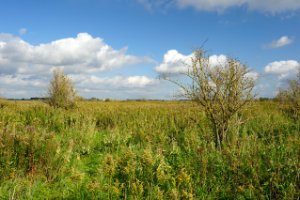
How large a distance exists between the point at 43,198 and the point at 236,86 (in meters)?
5.78

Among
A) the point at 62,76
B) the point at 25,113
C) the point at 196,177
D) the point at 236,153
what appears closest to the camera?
the point at 196,177

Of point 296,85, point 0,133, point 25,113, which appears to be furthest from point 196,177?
point 296,85

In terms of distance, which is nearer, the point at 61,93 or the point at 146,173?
the point at 146,173

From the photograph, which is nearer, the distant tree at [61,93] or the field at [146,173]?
the field at [146,173]

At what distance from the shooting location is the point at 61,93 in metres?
28.8

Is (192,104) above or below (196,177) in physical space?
above

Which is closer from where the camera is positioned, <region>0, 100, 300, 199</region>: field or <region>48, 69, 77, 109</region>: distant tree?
<region>0, 100, 300, 199</region>: field

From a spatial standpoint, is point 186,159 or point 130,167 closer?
point 130,167

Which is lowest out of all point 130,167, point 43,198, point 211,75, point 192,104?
point 43,198

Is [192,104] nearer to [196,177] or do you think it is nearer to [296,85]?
[196,177]

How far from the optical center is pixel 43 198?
629cm

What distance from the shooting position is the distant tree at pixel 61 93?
93.9 ft

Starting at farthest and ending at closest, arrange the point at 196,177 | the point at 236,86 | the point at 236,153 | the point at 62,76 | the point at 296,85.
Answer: the point at 62,76 → the point at 296,85 → the point at 236,86 → the point at 236,153 → the point at 196,177

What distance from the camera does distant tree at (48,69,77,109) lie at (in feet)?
93.9
